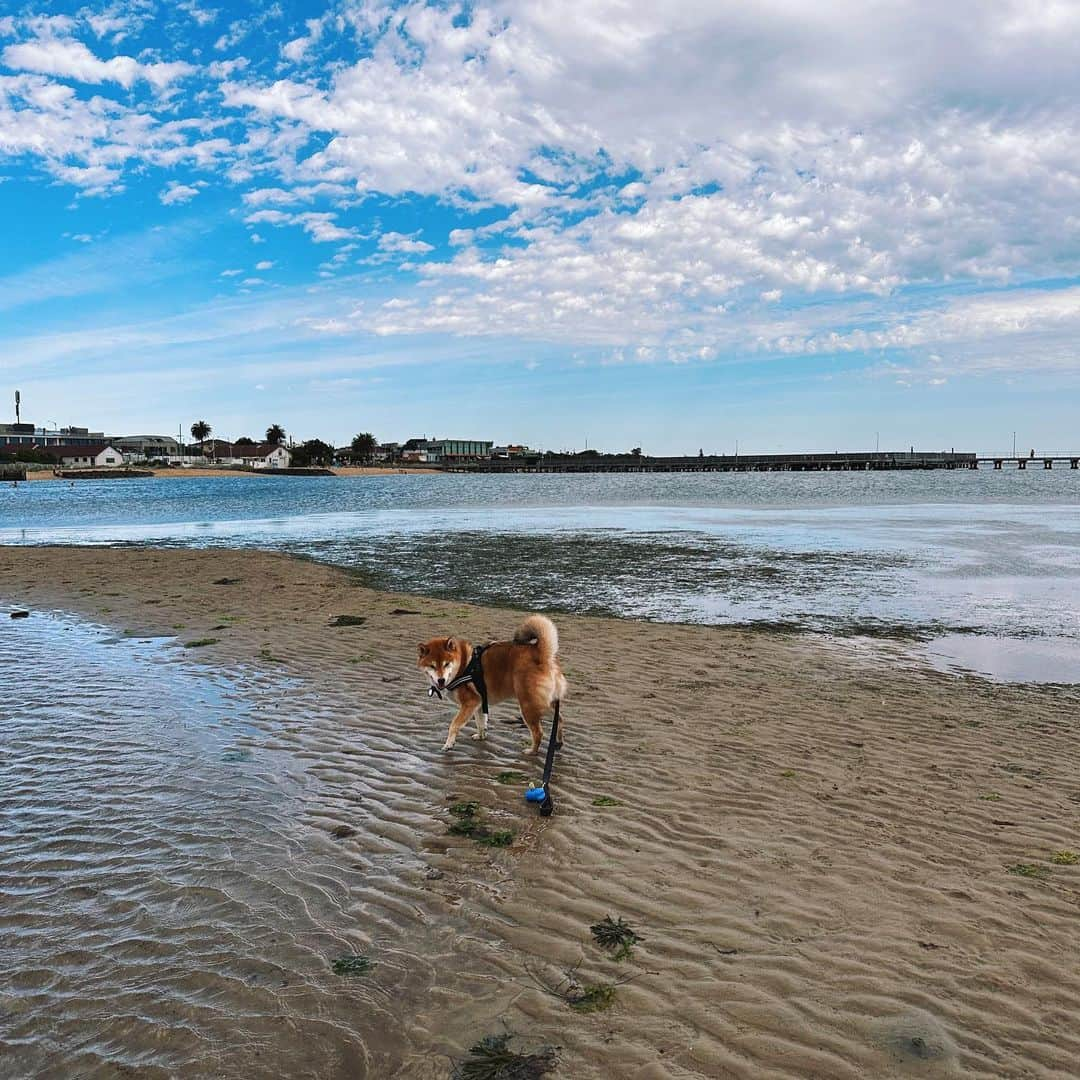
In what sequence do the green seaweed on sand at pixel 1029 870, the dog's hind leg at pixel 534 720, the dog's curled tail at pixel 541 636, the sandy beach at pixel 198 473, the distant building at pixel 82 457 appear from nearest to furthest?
the green seaweed on sand at pixel 1029 870, the dog's curled tail at pixel 541 636, the dog's hind leg at pixel 534 720, the sandy beach at pixel 198 473, the distant building at pixel 82 457

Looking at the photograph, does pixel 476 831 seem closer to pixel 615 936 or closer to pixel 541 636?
pixel 615 936

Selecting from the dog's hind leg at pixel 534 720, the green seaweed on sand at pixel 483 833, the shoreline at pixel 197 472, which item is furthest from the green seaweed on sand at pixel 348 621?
the shoreline at pixel 197 472

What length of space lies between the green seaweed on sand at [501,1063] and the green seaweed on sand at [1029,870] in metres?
3.61

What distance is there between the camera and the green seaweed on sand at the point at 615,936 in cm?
429

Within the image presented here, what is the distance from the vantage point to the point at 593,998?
3871 mm

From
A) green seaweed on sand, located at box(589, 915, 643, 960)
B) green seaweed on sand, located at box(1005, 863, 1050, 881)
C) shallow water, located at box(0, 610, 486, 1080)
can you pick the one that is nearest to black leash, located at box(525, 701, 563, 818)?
shallow water, located at box(0, 610, 486, 1080)

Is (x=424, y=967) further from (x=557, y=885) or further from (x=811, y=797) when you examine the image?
(x=811, y=797)

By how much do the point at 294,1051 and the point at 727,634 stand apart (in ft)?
37.2

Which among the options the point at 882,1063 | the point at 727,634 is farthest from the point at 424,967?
the point at 727,634

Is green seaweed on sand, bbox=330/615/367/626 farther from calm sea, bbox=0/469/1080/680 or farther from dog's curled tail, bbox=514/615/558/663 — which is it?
dog's curled tail, bbox=514/615/558/663

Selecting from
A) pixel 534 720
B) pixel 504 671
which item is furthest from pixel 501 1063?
pixel 504 671

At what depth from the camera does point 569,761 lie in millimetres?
7438

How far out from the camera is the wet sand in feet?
11.8

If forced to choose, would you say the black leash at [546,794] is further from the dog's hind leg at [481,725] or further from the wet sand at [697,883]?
the dog's hind leg at [481,725]
